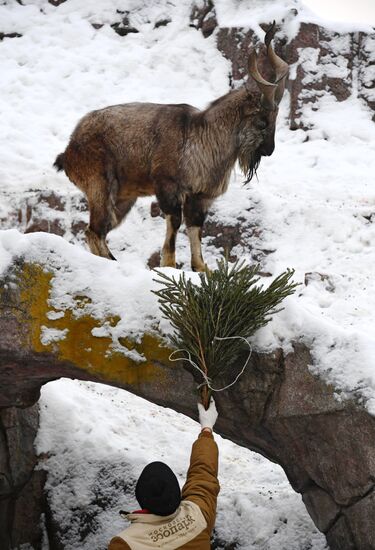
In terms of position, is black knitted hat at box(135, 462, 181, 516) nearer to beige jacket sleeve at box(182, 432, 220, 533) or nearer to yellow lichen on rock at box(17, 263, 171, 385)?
beige jacket sleeve at box(182, 432, 220, 533)

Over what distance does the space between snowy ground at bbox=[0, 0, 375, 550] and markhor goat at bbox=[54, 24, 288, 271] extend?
0.65m

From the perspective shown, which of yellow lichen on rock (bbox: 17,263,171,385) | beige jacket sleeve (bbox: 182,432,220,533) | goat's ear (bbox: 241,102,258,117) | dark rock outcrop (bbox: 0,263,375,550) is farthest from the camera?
goat's ear (bbox: 241,102,258,117)

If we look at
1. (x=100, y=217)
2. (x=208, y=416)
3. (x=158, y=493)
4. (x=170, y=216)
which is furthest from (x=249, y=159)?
(x=158, y=493)

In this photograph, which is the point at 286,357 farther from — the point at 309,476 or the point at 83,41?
the point at 83,41

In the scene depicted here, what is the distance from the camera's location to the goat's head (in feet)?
20.1

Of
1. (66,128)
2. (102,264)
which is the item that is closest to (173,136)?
(102,264)

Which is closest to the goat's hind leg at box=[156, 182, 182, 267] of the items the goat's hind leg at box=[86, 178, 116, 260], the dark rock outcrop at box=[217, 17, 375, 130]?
the goat's hind leg at box=[86, 178, 116, 260]

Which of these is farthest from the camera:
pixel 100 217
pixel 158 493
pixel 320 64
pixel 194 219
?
pixel 320 64

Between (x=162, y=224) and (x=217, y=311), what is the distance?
664cm

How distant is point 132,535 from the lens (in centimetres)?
309

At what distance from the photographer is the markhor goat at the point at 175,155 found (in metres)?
6.27

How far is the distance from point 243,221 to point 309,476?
5970 millimetres

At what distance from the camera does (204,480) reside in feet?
11.7

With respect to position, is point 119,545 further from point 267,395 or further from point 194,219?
point 194,219
